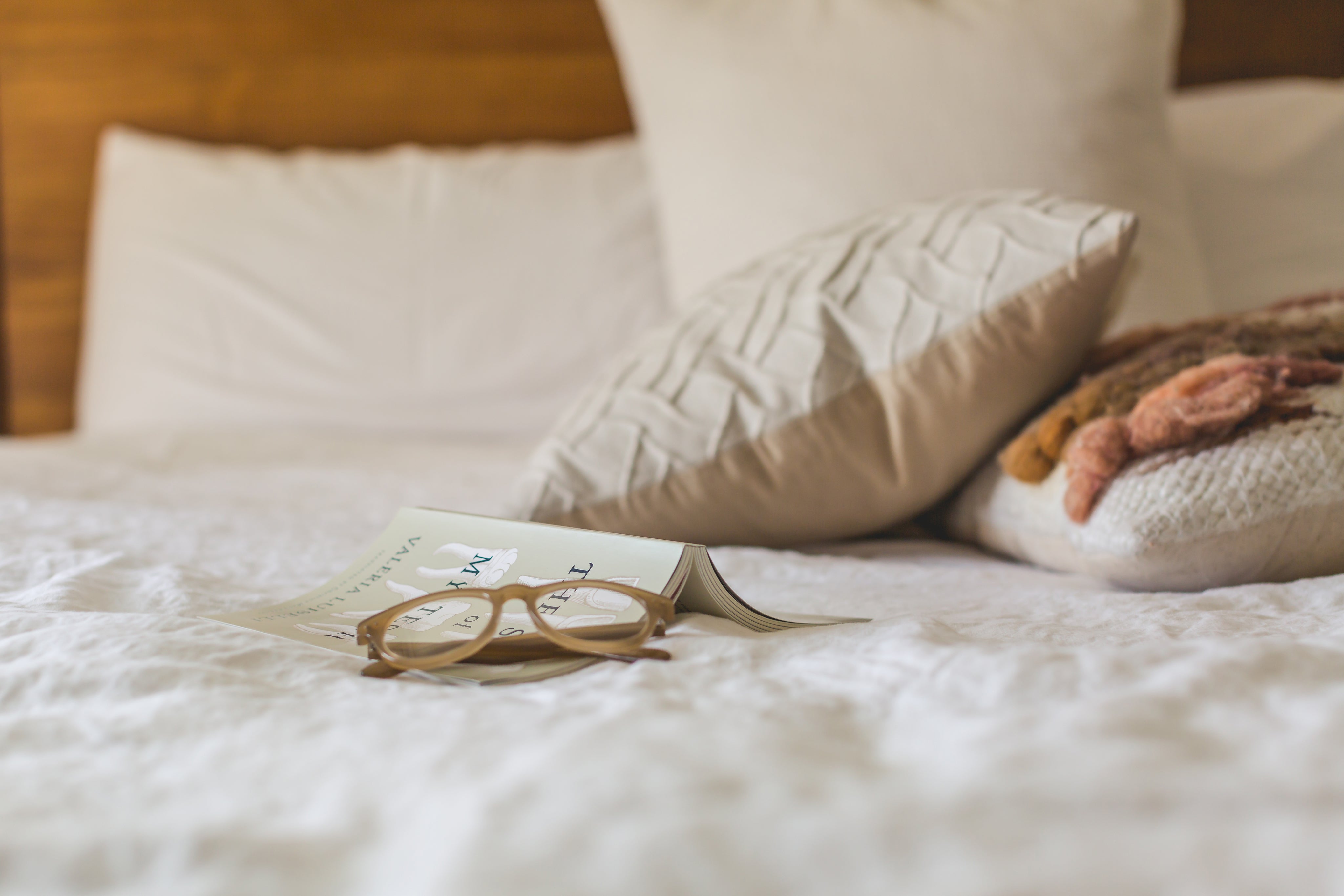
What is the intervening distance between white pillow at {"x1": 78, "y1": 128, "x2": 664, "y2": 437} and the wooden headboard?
0.21 metres

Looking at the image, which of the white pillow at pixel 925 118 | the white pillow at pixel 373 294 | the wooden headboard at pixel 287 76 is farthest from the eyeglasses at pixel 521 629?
the wooden headboard at pixel 287 76

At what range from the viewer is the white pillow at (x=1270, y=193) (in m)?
1.09

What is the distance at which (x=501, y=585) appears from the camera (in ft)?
1.54

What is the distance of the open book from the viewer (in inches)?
16.9

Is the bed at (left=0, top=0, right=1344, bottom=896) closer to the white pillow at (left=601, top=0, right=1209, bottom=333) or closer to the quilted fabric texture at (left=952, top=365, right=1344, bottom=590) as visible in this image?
the quilted fabric texture at (left=952, top=365, right=1344, bottom=590)

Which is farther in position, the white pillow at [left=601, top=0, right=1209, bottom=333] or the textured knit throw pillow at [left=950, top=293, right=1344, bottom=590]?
the white pillow at [left=601, top=0, right=1209, bottom=333]

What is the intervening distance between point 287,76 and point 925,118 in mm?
1124

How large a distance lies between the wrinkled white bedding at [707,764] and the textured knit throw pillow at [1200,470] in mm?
71

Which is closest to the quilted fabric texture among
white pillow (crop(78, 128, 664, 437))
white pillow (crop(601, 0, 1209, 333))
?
white pillow (crop(601, 0, 1209, 333))

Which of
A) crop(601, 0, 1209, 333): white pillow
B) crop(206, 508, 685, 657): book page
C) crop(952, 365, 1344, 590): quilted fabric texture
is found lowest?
crop(206, 508, 685, 657): book page

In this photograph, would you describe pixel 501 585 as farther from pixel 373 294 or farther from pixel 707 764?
pixel 373 294

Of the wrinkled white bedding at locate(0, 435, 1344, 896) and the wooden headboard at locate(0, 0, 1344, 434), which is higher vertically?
the wooden headboard at locate(0, 0, 1344, 434)

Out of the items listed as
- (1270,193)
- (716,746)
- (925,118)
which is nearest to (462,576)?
(716,746)

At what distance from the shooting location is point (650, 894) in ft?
0.74
